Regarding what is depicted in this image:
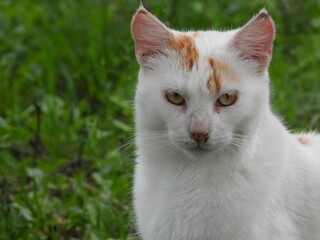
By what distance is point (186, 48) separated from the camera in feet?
11.7

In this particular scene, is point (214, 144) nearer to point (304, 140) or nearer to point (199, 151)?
point (199, 151)

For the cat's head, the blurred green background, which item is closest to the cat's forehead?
the cat's head

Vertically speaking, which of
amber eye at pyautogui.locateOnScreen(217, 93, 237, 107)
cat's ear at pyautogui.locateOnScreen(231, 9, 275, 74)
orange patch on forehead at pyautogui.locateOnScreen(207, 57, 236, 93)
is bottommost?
amber eye at pyautogui.locateOnScreen(217, 93, 237, 107)

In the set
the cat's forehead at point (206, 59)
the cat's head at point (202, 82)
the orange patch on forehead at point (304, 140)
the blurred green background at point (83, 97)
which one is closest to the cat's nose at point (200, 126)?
the cat's head at point (202, 82)

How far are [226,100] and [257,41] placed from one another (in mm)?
273

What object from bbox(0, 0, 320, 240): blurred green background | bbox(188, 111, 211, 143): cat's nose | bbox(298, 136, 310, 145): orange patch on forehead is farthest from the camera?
bbox(0, 0, 320, 240): blurred green background

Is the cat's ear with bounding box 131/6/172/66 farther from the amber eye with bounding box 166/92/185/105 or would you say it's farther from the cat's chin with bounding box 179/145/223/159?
the cat's chin with bounding box 179/145/223/159

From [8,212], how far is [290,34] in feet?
9.42

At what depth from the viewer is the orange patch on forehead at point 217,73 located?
135 inches

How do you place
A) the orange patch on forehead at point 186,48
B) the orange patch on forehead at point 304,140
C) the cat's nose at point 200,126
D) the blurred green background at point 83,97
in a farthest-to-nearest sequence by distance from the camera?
1. the blurred green background at point 83,97
2. the orange patch on forehead at point 304,140
3. the orange patch on forehead at point 186,48
4. the cat's nose at point 200,126

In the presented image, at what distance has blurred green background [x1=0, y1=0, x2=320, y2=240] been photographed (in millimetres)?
4574

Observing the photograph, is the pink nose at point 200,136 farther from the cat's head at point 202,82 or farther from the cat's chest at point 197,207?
the cat's chest at point 197,207

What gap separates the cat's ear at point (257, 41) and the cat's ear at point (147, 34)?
29 centimetres

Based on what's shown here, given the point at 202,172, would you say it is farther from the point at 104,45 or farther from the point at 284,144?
the point at 104,45
